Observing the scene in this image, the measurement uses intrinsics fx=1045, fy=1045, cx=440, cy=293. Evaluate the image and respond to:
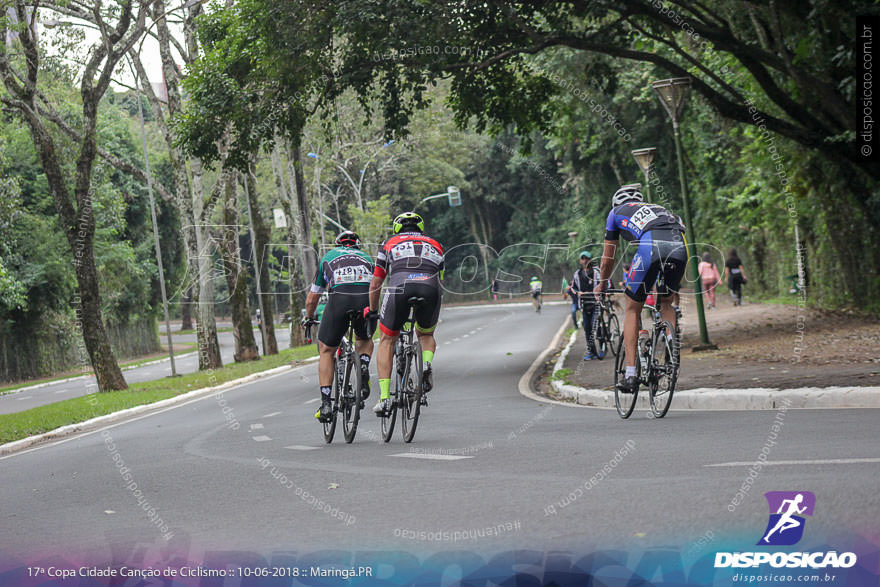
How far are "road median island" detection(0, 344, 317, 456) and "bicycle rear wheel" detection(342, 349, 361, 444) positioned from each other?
21.2 feet

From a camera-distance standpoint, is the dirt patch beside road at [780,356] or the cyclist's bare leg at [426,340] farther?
the dirt patch beside road at [780,356]

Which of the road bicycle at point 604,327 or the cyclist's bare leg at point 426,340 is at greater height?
the cyclist's bare leg at point 426,340

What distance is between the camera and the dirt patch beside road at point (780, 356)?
11.3m

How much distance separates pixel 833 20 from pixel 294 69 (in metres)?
8.88

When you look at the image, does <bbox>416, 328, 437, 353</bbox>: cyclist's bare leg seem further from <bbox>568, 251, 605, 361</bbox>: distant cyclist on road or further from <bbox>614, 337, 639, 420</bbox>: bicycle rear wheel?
<bbox>568, 251, 605, 361</bbox>: distant cyclist on road

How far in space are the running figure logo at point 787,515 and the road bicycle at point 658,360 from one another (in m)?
3.95

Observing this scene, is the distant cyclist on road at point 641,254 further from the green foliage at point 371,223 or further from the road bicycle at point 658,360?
the green foliage at point 371,223

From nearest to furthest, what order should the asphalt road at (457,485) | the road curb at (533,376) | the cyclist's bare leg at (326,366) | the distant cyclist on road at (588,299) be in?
the asphalt road at (457,485)
the cyclist's bare leg at (326,366)
the road curb at (533,376)
the distant cyclist on road at (588,299)

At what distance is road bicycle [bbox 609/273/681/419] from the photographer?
31.7 ft

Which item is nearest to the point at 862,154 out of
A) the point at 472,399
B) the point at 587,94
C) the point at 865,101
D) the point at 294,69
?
the point at 865,101

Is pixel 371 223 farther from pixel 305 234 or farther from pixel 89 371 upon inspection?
pixel 305 234

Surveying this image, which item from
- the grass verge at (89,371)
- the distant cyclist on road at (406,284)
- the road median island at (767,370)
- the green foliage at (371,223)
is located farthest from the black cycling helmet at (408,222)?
the green foliage at (371,223)

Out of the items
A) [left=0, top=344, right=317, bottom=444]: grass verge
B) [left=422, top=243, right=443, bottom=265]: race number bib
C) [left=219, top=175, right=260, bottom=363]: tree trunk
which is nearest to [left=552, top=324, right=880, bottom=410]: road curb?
[left=422, top=243, right=443, bottom=265]: race number bib

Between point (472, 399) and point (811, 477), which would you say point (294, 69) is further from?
point (811, 477)
